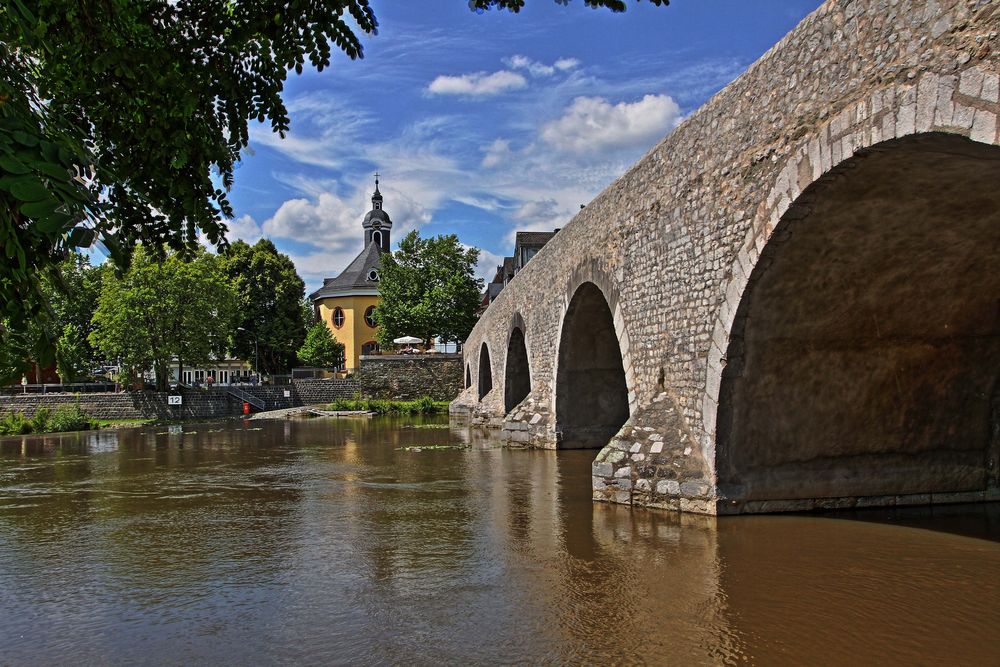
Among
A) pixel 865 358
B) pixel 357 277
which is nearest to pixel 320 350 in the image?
pixel 357 277

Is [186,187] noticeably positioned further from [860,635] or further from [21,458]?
[21,458]

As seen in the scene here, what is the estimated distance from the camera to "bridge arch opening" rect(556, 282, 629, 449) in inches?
607

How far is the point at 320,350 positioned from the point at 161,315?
1629 cm

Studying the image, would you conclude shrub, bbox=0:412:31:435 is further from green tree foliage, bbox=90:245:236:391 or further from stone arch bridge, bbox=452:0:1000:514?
stone arch bridge, bbox=452:0:1000:514

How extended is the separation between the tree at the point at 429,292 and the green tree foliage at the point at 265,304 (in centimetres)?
537

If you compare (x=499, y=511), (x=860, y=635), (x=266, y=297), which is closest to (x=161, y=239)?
(x=860, y=635)

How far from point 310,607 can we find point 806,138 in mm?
5609

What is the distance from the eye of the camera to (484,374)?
32031 millimetres

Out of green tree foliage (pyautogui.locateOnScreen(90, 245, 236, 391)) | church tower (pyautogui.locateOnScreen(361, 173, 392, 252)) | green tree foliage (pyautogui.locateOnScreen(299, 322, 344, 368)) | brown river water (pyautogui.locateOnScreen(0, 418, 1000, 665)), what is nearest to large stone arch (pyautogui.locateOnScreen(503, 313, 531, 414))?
brown river water (pyautogui.locateOnScreen(0, 418, 1000, 665))

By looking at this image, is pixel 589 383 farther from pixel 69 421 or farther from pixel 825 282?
pixel 69 421

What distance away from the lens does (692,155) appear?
9086 millimetres

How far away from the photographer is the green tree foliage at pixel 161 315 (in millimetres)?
34000

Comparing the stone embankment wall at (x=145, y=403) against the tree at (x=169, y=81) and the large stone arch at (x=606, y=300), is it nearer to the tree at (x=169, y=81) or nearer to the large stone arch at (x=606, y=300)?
the large stone arch at (x=606, y=300)

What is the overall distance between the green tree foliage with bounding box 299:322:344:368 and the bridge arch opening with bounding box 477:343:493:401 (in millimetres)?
20682
